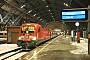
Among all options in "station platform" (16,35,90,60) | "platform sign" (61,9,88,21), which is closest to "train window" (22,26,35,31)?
"station platform" (16,35,90,60)

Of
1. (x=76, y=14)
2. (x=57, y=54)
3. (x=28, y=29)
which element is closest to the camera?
Answer: (x=57, y=54)

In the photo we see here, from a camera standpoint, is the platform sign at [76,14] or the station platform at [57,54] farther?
the platform sign at [76,14]

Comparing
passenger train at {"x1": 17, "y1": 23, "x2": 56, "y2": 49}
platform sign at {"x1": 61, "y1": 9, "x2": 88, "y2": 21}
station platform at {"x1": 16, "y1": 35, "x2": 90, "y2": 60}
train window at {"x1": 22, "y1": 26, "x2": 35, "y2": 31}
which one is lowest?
station platform at {"x1": 16, "y1": 35, "x2": 90, "y2": 60}

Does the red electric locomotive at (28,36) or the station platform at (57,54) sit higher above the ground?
the red electric locomotive at (28,36)

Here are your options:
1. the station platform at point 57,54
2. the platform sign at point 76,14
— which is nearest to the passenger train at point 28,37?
the station platform at point 57,54

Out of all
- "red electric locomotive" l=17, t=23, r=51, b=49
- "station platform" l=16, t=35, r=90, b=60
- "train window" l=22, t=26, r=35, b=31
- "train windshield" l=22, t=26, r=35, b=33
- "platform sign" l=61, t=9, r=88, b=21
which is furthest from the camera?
"train window" l=22, t=26, r=35, b=31

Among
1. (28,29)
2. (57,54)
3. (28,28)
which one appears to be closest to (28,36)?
(28,29)

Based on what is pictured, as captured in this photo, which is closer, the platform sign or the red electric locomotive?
the platform sign

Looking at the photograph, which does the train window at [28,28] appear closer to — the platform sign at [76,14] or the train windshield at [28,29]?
the train windshield at [28,29]

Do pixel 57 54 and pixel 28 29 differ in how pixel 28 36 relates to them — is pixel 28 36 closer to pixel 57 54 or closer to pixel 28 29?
pixel 28 29

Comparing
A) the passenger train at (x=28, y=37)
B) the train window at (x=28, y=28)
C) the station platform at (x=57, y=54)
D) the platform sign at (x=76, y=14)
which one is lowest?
the station platform at (x=57, y=54)

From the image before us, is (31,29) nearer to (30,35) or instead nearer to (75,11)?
(30,35)

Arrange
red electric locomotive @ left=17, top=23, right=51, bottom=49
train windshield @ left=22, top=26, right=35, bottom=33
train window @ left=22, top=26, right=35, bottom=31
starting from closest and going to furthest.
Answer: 1. red electric locomotive @ left=17, top=23, right=51, bottom=49
2. train windshield @ left=22, top=26, right=35, bottom=33
3. train window @ left=22, top=26, right=35, bottom=31

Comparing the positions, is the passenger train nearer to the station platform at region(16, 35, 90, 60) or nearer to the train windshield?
the train windshield
